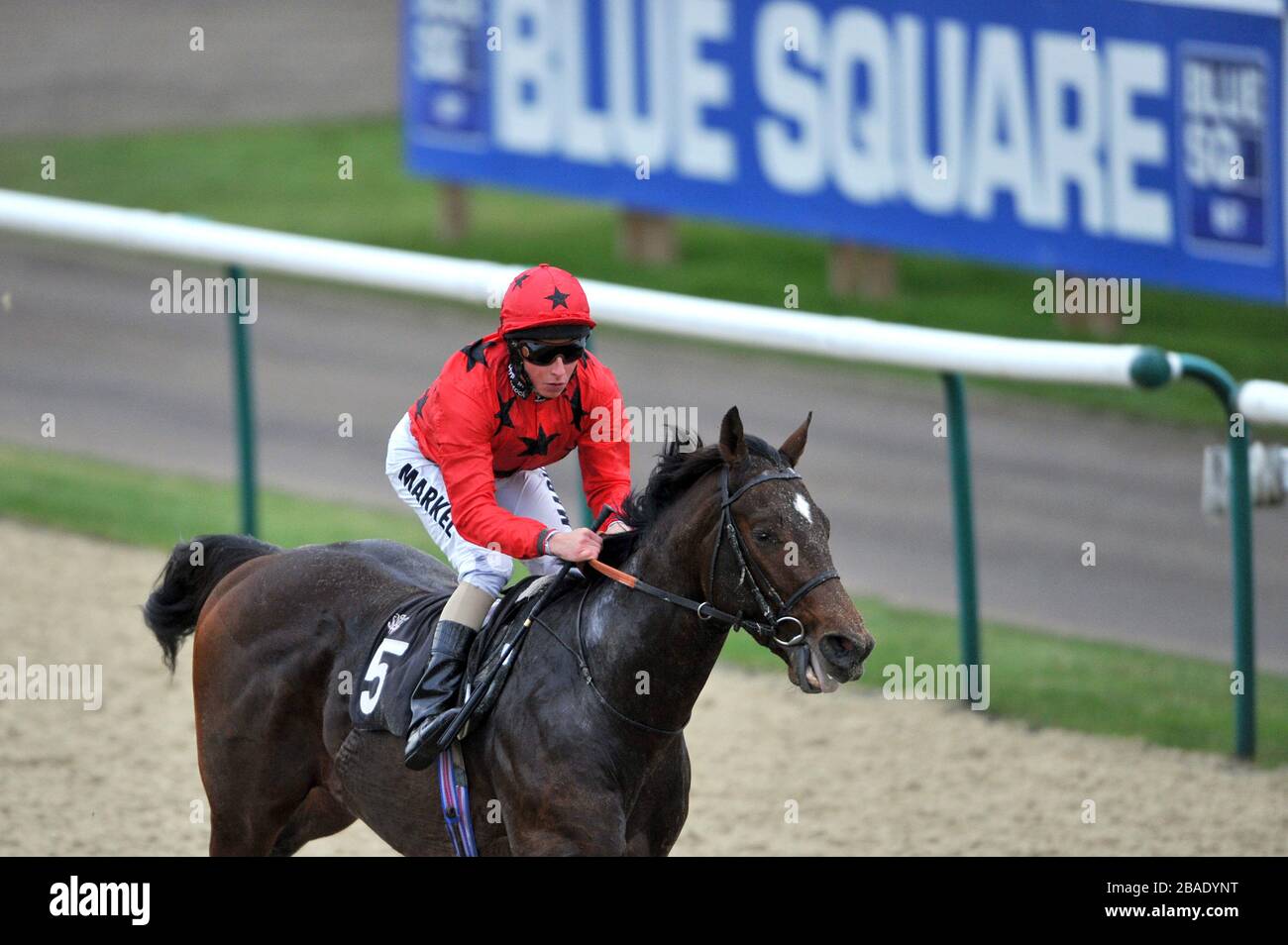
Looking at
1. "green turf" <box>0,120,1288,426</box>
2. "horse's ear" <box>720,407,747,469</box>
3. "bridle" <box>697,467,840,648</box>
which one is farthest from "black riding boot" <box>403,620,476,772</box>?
"green turf" <box>0,120,1288,426</box>

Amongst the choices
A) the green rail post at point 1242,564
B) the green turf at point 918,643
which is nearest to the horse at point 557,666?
the green turf at point 918,643

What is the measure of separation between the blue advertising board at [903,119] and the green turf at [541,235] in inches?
28.9

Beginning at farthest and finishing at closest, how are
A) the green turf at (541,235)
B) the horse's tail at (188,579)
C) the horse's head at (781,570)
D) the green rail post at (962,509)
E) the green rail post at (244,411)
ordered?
the green turf at (541,235) → the green rail post at (244,411) → the green rail post at (962,509) → the horse's tail at (188,579) → the horse's head at (781,570)

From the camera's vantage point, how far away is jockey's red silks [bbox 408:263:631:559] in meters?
4.78

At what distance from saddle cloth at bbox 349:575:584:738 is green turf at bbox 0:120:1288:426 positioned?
7.87 m

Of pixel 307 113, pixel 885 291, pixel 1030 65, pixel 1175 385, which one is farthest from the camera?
pixel 307 113

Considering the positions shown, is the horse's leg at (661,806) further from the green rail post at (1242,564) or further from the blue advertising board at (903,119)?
the blue advertising board at (903,119)

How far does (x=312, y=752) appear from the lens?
5430mm

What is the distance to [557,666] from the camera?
15.9 feet

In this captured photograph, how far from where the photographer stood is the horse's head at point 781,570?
171 inches

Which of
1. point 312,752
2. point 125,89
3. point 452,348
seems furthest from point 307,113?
point 312,752

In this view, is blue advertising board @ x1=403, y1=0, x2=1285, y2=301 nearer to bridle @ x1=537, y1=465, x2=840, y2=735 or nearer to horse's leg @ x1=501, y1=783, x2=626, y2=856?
bridle @ x1=537, y1=465, x2=840, y2=735
